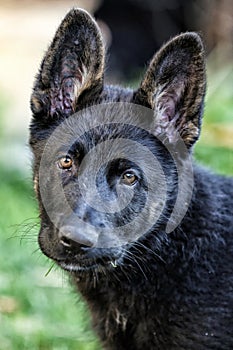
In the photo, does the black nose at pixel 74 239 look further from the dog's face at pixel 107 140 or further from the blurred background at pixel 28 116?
the blurred background at pixel 28 116

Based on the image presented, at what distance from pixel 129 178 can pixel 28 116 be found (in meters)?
5.41

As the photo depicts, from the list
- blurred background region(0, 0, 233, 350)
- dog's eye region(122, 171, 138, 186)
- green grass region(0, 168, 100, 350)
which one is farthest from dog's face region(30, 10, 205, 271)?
green grass region(0, 168, 100, 350)

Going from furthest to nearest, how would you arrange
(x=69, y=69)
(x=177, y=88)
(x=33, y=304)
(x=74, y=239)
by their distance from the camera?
(x=33, y=304), (x=69, y=69), (x=177, y=88), (x=74, y=239)

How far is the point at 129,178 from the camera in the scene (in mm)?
4051

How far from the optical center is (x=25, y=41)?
11969 mm

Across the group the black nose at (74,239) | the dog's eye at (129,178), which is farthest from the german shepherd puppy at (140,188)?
the black nose at (74,239)

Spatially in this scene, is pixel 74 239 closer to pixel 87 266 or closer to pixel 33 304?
pixel 87 266

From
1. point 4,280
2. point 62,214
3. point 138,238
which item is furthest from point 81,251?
point 4,280

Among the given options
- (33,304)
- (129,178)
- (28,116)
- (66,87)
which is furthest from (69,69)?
(28,116)

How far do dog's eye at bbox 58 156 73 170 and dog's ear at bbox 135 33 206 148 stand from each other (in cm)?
52

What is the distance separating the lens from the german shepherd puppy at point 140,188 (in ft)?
13.1

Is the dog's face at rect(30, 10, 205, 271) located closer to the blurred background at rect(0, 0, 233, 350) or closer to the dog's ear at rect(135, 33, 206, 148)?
the dog's ear at rect(135, 33, 206, 148)

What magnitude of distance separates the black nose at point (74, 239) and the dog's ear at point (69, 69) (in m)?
0.88

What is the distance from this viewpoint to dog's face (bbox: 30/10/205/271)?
12.9ft
